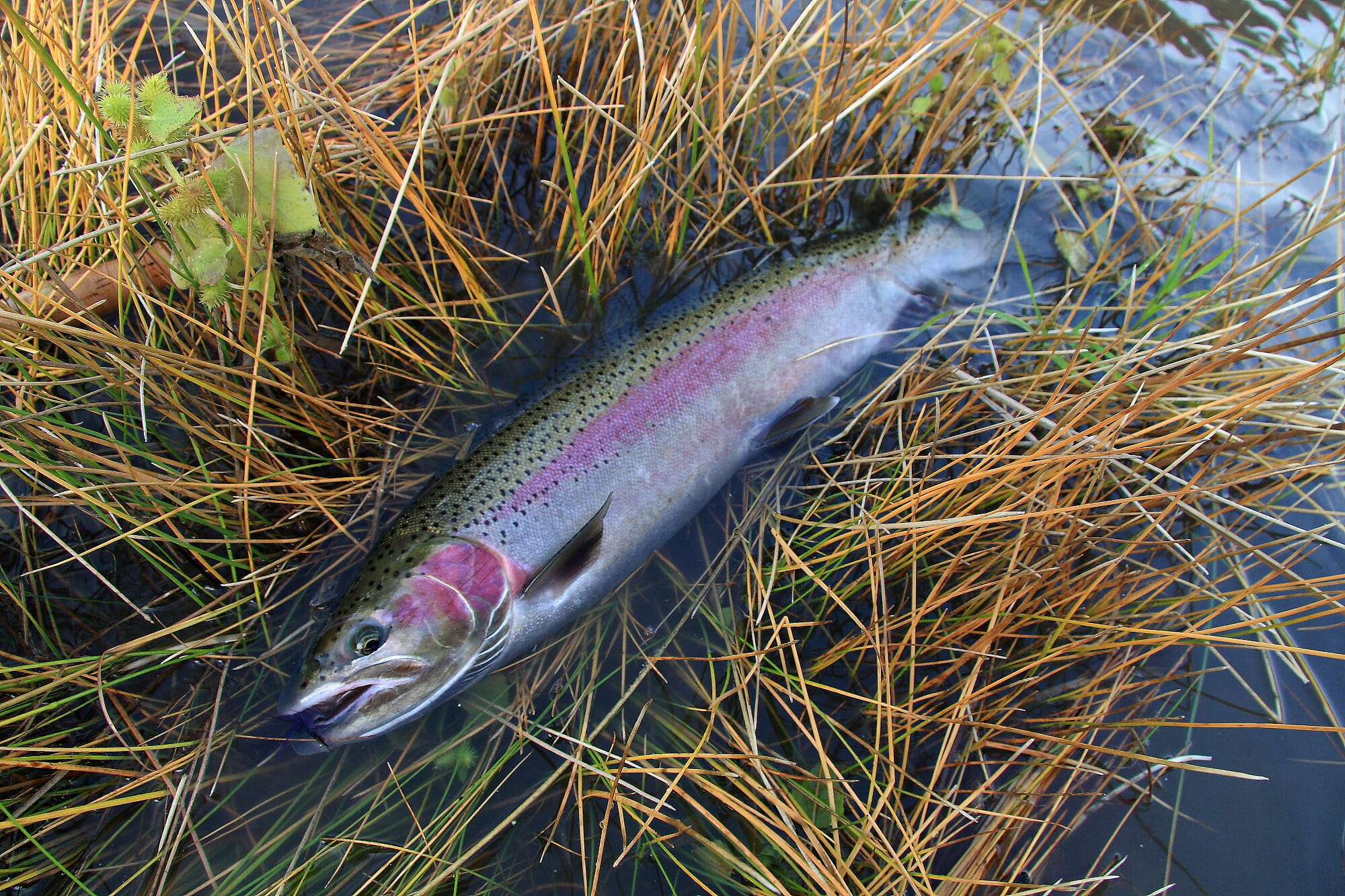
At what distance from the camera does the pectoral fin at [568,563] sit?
87.0 inches

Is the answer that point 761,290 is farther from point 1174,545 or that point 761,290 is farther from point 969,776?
point 969,776

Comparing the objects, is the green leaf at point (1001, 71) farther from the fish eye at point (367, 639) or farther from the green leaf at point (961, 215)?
the fish eye at point (367, 639)

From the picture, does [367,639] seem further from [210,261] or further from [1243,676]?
[1243,676]

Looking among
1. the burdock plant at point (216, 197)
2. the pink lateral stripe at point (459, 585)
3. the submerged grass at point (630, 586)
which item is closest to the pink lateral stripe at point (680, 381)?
the pink lateral stripe at point (459, 585)

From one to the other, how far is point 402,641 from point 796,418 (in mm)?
1697

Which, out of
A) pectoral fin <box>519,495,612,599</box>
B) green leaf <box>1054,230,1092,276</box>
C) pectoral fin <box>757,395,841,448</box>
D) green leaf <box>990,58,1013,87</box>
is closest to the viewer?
pectoral fin <box>519,495,612,599</box>

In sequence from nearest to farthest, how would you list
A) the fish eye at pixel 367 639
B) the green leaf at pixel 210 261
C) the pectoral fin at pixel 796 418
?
the green leaf at pixel 210 261 < the fish eye at pixel 367 639 < the pectoral fin at pixel 796 418

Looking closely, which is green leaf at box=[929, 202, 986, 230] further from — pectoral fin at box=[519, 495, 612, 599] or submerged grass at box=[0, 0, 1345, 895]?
pectoral fin at box=[519, 495, 612, 599]

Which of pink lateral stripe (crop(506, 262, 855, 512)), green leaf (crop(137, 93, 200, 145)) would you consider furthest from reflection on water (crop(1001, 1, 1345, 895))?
green leaf (crop(137, 93, 200, 145))

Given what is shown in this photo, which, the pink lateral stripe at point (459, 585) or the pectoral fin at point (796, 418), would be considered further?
the pectoral fin at point (796, 418)

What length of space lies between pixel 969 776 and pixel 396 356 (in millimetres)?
2625

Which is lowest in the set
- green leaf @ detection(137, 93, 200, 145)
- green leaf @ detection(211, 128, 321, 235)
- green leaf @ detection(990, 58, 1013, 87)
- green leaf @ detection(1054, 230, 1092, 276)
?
green leaf @ detection(1054, 230, 1092, 276)

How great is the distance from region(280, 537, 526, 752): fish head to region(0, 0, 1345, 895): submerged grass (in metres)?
0.24

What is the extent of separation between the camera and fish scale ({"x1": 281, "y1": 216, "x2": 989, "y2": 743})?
203cm
